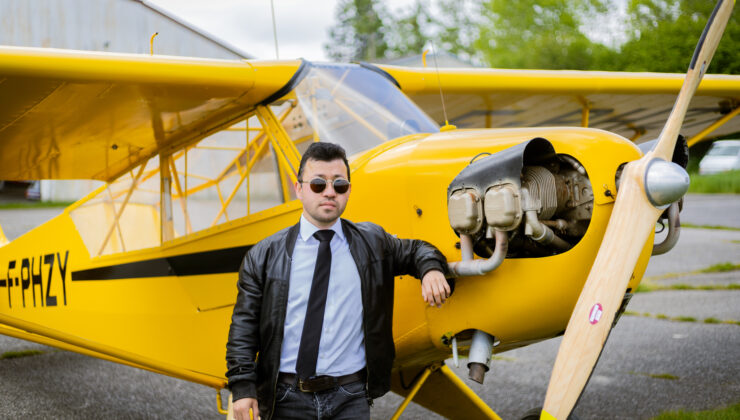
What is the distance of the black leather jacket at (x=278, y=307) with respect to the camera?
2.30 metres

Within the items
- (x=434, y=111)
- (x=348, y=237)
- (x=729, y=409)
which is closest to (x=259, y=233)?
(x=348, y=237)

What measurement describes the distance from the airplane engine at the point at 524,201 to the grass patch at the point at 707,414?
244cm

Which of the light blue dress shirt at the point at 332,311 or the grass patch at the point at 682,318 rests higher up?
the light blue dress shirt at the point at 332,311

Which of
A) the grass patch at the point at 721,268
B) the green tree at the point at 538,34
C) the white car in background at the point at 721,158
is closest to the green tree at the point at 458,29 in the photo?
the green tree at the point at 538,34

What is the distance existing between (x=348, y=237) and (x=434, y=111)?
12.0ft

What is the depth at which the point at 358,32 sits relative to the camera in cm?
6106

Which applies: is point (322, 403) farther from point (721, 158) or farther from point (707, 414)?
point (721, 158)

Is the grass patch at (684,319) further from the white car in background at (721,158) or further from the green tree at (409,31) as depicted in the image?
the green tree at (409,31)

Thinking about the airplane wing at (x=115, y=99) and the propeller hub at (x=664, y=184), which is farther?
the airplane wing at (x=115, y=99)

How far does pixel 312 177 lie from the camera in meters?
2.37

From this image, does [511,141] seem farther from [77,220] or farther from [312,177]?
[77,220]

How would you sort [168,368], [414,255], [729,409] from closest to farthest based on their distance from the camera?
[414,255] → [168,368] → [729,409]

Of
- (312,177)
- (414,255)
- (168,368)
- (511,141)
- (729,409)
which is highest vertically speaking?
(511,141)

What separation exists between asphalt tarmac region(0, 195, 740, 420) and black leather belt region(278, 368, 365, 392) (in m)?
2.45
